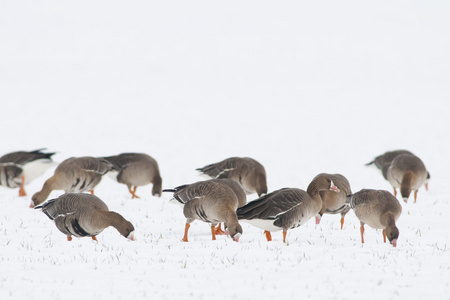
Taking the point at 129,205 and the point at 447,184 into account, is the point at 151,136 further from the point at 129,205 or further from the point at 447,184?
the point at 129,205

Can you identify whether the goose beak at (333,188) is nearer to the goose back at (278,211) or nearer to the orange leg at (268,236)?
the goose back at (278,211)

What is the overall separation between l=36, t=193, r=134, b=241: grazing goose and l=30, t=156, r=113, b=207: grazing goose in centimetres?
459

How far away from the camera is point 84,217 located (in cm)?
1088

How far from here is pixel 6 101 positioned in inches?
2419

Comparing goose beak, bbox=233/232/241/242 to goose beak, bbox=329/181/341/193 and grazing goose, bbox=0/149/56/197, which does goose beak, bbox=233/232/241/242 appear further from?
grazing goose, bbox=0/149/56/197

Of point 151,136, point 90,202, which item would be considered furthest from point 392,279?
point 151,136

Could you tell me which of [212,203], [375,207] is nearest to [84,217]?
[212,203]

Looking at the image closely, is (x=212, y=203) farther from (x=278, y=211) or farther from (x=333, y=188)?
(x=333, y=188)

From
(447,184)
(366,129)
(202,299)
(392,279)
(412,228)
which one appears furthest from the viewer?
(366,129)

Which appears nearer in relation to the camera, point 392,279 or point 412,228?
point 392,279

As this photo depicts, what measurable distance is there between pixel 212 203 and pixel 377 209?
3347mm

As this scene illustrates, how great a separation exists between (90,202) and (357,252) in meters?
5.45

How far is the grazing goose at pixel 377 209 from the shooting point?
428 inches

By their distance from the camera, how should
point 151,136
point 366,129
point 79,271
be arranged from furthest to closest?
1. point 366,129
2. point 151,136
3. point 79,271
